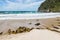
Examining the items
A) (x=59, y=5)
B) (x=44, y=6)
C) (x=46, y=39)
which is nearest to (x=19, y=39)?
(x=46, y=39)

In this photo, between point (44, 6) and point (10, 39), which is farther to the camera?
point (44, 6)

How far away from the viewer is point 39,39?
3.84 metres

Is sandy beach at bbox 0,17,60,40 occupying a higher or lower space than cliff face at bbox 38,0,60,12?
higher

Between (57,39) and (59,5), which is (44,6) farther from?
(57,39)

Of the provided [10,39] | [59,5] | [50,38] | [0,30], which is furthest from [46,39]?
[59,5]

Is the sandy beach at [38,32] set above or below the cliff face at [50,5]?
above

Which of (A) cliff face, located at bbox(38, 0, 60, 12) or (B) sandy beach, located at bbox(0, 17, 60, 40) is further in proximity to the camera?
(A) cliff face, located at bbox(38, 0, 60, 12)

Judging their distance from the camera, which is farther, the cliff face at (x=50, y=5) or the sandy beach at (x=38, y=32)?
the cliff face at (x=50, y=5)

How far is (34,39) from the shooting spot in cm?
386

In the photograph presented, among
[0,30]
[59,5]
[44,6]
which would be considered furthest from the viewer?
[44,6]

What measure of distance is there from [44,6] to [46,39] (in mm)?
24912

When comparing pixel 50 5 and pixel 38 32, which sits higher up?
pixel 38 32

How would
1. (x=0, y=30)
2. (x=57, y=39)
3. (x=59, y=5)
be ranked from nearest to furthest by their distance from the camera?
(x=57, y=39), (x=0, y=30), (x=59, y=5)

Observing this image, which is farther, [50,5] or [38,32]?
[50,5]
